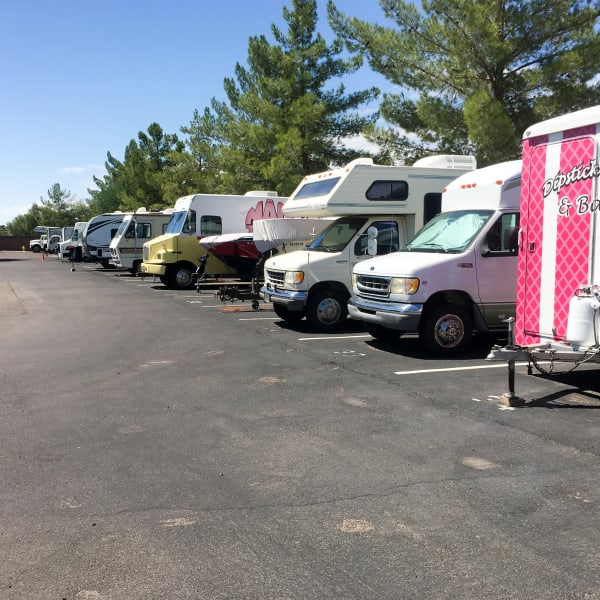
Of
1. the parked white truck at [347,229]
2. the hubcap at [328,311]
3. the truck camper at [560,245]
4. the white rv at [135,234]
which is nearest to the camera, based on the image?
the truck camper at [560,245]

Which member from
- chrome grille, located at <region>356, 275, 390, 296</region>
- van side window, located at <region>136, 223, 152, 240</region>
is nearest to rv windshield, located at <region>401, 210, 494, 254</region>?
chrome grille, located at <region>356, 275, 390, 296</region>

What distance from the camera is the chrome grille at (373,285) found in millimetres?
9102

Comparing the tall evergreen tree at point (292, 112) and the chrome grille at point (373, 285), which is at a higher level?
the tall evergreen tree at point (292, 112)

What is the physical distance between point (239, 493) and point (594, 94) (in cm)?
1786

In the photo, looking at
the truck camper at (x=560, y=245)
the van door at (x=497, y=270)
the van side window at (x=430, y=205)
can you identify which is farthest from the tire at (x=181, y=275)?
the truck camper at (x=560, y=245)

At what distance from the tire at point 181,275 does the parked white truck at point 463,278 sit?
12.8 metres

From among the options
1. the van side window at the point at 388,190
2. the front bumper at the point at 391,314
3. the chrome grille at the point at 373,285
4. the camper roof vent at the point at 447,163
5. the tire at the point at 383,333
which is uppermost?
the camper roof vent at the point at 447,163

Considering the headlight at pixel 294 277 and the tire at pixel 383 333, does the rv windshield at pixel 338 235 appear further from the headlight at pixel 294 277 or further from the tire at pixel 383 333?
the tire at pixel 383 333

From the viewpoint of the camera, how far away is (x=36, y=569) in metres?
3.34

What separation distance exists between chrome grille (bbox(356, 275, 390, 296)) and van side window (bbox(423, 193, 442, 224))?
9.07ft

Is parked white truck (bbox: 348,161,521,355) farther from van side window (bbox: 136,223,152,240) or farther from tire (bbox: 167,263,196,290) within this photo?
van side window (bbox: 136,223,152,240)

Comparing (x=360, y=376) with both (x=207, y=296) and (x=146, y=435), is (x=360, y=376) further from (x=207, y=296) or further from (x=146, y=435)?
(x=207, y=296)

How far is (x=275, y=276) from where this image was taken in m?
11.8

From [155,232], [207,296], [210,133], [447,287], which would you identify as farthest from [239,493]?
[210,133]
